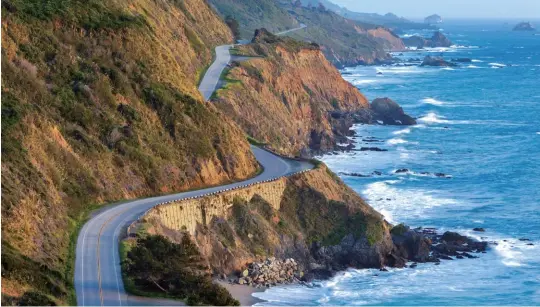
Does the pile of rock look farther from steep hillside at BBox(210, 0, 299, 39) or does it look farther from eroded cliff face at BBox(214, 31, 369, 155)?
steep hillside at BBox(210, 0, 299, 39)

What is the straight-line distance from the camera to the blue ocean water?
163 ft

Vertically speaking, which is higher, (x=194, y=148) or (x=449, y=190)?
(x=194, y=148)

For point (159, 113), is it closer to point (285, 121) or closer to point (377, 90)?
point (285, 121)

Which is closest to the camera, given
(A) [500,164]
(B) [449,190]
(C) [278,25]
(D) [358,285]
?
(D) [358,285]

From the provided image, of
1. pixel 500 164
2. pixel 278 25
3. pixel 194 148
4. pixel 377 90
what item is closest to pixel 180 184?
pixel 194 148

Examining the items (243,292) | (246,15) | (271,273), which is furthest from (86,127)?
(246,15)

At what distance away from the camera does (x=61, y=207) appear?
140 feet

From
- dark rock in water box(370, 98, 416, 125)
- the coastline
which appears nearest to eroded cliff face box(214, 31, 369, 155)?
dark rock in water box(370, 98, 416, 125)

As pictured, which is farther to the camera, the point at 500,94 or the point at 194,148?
the point at 500,94

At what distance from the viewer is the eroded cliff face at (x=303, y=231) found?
160ft

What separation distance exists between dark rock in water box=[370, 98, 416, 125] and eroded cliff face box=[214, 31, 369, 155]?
5.12 ft

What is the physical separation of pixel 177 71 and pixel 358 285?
19493 mm

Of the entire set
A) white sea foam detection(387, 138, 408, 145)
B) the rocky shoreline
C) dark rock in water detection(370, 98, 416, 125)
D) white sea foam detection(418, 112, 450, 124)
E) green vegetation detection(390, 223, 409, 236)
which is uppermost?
dark rock in water detection(370, 98, 416, 125)

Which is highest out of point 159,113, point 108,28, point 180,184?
point 108,28
